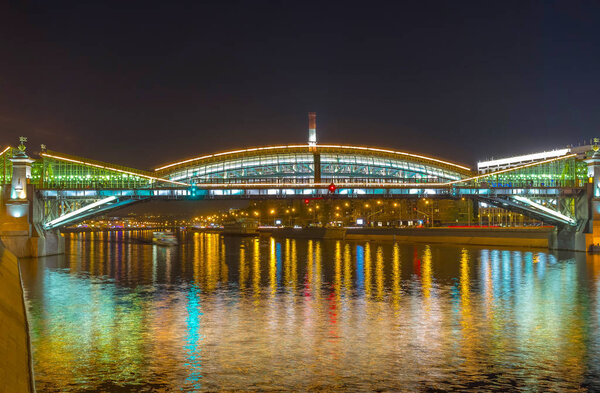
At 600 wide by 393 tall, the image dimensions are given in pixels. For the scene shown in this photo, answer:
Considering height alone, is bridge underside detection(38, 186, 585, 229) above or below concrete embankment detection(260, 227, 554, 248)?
above

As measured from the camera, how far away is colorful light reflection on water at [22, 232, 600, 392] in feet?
57.9

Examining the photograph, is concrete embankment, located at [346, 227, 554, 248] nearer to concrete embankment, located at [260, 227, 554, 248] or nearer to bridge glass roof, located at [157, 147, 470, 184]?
concrete embankment, located at [260, 227, 554, 248]

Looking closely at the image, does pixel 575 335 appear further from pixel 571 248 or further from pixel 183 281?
pixel 571 248

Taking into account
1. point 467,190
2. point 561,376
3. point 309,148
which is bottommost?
point 561,376

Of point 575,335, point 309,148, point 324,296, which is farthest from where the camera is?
point 309,148

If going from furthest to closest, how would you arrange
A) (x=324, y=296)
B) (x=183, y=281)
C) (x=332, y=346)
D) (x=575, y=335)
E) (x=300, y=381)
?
(x=183, y=281)
(x=324, y=296)
(x=575, y=335)
(x=332, y=346)
(x=300, y=381)

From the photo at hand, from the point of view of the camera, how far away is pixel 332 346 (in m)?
21.6

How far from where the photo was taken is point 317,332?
24.1 metres

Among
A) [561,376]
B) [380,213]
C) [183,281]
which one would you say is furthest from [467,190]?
[380,213]

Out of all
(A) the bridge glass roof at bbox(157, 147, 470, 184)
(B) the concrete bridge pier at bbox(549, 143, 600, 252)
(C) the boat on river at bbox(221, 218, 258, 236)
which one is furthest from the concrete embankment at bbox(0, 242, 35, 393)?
(C) the boat on river at bbox(221, 218, 258, 236)

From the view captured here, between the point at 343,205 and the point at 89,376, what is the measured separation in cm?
16701

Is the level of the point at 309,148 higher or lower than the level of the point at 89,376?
higher

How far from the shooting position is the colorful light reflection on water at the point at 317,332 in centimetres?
1764

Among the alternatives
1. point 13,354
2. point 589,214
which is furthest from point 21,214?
point 589,214
